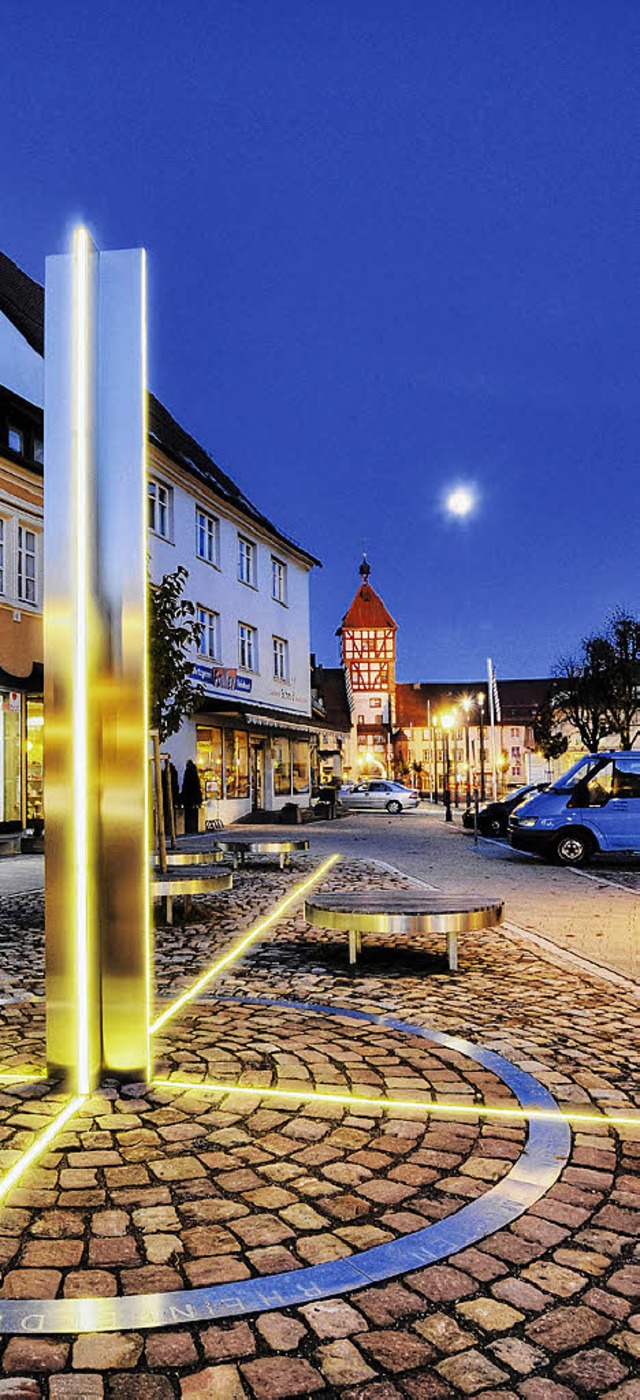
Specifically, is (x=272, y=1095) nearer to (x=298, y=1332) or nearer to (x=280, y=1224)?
(x=280, y=1224)

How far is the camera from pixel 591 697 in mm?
47719

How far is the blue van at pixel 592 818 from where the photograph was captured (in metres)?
15.9

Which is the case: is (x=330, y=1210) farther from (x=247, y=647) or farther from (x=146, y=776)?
(x=247, y=647)

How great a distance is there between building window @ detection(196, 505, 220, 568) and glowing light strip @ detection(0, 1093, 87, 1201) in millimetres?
27156

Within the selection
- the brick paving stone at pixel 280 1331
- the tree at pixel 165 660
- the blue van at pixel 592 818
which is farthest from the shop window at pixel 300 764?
the brick paving stone at pixel 280 1331

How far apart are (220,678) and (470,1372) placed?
29.2 meters

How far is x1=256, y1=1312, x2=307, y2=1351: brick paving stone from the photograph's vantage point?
7.75 ft

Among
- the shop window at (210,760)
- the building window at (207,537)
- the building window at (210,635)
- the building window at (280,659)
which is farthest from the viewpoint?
the building window at (280,659)

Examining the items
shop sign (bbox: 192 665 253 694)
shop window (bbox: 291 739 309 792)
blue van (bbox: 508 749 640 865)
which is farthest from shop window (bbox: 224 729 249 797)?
blue van (bbox: 508 749 640 865)

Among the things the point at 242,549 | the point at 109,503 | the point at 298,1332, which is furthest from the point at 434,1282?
the point at 242,549

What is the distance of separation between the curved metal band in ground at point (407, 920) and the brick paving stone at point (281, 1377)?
4.23 metres

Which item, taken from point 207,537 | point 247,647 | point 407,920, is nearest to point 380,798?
point 247,647

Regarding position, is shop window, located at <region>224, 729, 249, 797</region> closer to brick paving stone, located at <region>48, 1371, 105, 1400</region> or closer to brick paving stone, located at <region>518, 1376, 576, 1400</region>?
brick paving stone, located at <region>48, 1371, 105, 1400</region>

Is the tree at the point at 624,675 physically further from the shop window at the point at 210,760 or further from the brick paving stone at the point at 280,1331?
the brick paving stone at the point at 280,1331
